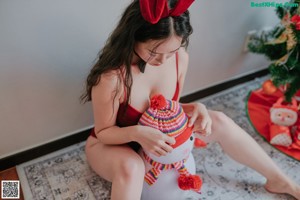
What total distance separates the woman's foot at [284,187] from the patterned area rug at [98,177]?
0.09 ft

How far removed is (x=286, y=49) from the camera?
4.08 feet

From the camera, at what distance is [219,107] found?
149 cm

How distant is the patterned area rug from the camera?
3.53 ft

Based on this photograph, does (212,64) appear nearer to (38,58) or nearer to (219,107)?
(219,107)

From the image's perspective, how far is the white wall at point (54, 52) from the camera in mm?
930

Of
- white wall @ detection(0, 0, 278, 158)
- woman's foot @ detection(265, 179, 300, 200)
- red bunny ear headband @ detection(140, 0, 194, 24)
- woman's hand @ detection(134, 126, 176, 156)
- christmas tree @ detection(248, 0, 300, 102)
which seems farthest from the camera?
christmas tree @ detection(248, 0, 300, 102)

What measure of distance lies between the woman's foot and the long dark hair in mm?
626

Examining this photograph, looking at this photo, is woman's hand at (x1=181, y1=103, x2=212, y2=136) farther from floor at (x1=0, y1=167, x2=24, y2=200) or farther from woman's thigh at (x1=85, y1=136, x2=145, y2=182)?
floor at (x1=0, y1=167, x2=24, y2=200)

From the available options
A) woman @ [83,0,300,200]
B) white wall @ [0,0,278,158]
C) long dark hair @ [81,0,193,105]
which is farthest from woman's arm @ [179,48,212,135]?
white wall @ [0,0,278,158]

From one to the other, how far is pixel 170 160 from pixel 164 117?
0.13 m

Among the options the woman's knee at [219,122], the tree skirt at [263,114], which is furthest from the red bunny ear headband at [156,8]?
the tree skirt at [263,114]

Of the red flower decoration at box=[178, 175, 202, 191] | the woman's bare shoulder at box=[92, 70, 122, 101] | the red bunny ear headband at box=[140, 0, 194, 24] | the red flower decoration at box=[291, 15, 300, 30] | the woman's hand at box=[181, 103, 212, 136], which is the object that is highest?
the red bunny ear headband at box=[140, 0, 194, 24]

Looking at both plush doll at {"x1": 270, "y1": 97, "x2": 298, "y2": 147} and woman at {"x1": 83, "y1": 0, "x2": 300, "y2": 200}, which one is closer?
woman at {"x1": 83, "y1": 0, "x2": 300, "y2": 200}

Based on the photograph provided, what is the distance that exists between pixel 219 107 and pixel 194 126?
614 mm
